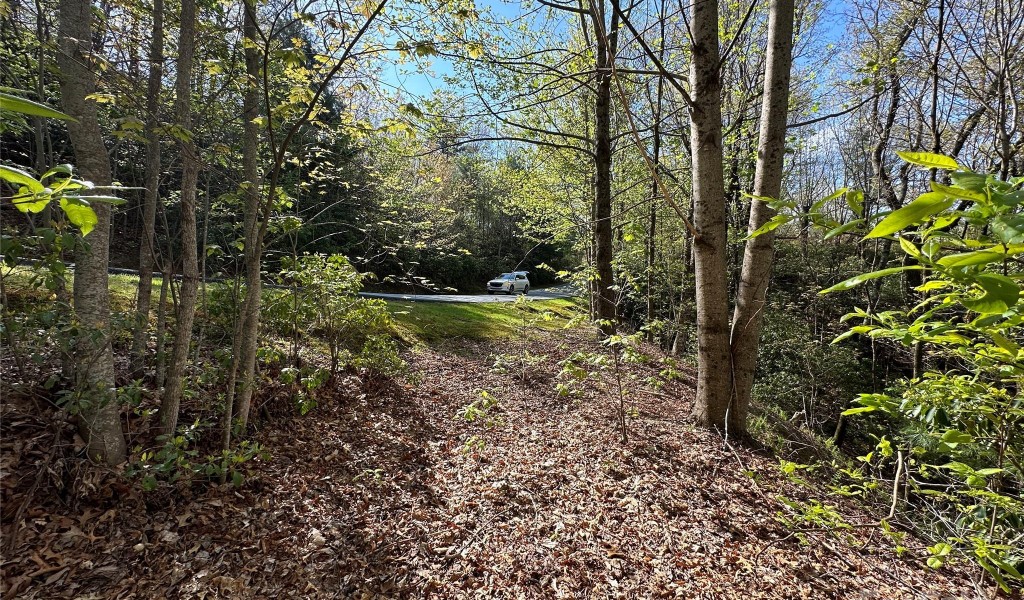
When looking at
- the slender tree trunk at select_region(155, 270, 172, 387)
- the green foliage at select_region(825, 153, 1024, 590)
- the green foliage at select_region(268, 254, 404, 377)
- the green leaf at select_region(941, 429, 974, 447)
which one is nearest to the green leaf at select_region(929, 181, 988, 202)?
the green foliage at select_region(825, 153, 1024, 590)

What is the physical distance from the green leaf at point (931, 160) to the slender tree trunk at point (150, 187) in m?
3.66

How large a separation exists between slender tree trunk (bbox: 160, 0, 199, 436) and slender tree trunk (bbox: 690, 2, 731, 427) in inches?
143

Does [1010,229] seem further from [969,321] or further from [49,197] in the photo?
[49,197]

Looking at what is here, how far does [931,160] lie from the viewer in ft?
2.32

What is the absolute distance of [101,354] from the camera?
251cm

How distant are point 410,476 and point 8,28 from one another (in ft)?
16.5

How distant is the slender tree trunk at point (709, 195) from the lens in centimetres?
A: 326

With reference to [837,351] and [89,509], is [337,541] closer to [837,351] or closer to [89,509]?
[89,509]

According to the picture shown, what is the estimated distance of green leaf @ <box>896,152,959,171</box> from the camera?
26.7 inches

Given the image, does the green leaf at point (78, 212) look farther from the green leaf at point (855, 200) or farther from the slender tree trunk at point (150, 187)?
the slender tree trunk at point (150, 187)

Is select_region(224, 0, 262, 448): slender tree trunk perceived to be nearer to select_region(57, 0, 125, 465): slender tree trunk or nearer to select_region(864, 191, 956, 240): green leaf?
select_region(57, 0, 125, 465): slender tree trunk

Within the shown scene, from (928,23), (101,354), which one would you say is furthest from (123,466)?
(928,23)

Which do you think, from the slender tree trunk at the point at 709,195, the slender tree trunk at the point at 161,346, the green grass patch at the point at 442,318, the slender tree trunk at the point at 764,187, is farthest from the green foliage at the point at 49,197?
the green grass patch at the point at 442,318

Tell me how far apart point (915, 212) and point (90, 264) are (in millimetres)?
3726
